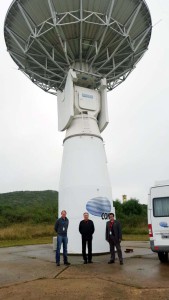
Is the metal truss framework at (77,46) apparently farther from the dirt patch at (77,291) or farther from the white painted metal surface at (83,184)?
the dirt patch at (77,291)

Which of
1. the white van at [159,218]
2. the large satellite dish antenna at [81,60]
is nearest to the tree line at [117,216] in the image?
the large satellite dish antenna at [81,60]

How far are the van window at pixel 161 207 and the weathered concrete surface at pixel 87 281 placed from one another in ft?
5.05

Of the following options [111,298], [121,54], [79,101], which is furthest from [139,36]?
[111,298]

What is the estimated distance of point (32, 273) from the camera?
333 inches

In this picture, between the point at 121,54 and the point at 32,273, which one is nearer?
the point at 32,273

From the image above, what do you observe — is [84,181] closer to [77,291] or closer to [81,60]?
[81,60]

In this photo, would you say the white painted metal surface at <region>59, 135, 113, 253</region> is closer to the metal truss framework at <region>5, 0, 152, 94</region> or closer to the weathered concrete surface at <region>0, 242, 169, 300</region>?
the weathered concrete surface at <region>0, 242, 169, 300</region>

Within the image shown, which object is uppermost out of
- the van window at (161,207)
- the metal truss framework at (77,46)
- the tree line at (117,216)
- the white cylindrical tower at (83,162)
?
the metal truss framework at (77,46)

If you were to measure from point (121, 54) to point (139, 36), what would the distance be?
51.7 inches

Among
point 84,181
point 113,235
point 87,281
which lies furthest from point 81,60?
point 87,281

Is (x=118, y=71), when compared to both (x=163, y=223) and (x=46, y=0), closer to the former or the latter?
(x=46, y=0)

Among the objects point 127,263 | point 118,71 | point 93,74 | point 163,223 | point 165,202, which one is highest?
point 118,71

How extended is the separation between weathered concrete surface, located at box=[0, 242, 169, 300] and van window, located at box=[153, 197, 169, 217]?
1539 mm

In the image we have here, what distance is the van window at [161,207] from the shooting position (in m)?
9.85
